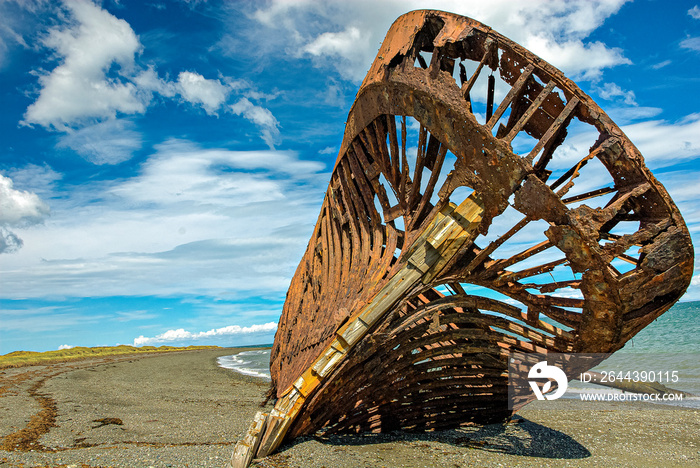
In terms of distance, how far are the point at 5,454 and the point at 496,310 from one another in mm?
6257

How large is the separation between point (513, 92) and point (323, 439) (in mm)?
5131

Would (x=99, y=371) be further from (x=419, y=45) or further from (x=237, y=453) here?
(x=419, y=45)

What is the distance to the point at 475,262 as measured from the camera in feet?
16.5

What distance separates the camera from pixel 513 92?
4250 millimetres

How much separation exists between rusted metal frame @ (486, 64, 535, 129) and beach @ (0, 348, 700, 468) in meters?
4.23

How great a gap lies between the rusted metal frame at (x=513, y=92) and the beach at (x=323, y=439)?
423 cm

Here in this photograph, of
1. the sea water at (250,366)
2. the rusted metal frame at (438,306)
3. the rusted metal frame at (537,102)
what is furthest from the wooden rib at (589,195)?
the sea water at (250,366)

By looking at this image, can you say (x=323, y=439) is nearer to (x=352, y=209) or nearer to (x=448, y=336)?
(x=448, y=336)

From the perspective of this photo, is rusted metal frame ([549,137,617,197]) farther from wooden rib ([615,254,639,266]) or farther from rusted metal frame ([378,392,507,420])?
rusted metal frame ([378,392,507,420])

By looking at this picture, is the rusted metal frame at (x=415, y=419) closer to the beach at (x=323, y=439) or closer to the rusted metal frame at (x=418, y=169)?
the beach at (x=323, y=439)

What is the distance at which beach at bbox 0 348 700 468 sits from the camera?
17.9ft

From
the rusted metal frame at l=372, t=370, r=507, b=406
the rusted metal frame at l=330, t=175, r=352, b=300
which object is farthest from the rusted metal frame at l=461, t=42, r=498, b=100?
the rusted metal frame at l=372, t=370, r=507, b=406

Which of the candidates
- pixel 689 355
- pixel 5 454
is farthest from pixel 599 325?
pixel 689 355

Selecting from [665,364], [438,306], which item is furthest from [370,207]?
[665,364]
